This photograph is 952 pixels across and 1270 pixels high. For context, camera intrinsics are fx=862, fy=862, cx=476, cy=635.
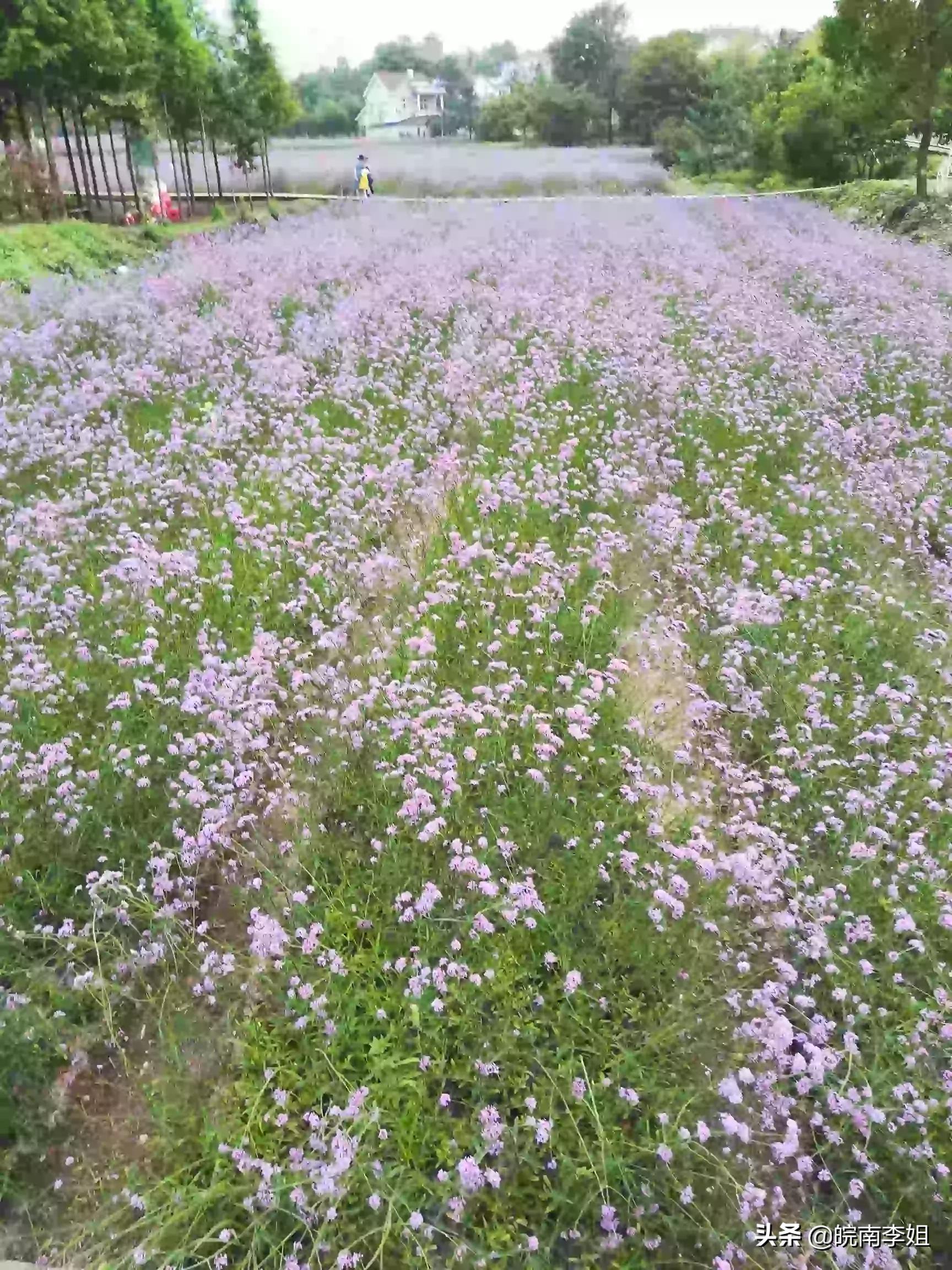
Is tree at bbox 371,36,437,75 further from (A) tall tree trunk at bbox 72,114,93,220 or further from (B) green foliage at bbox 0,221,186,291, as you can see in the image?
(B) green foliage at bbox 0,221,186,291

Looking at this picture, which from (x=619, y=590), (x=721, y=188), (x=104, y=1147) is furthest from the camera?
(x=721, y=188)

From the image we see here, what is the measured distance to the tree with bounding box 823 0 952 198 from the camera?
18.0 m

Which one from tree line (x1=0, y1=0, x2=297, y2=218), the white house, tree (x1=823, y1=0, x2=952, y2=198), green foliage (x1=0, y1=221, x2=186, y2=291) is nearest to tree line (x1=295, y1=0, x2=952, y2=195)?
tree (x1=823, y1=0, x2=952, y2=198)

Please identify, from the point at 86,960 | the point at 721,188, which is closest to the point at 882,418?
the point at 86,960

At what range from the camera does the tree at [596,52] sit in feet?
119

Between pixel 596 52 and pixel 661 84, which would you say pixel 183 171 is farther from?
pixel 661 84

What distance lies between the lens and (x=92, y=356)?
8.05 metres

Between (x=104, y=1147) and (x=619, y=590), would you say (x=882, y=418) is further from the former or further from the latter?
(x=104, y=1147)

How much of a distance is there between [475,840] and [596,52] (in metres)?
41.9

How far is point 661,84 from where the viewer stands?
3644 centimetres

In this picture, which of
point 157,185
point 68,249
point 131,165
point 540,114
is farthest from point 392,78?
point 68,249

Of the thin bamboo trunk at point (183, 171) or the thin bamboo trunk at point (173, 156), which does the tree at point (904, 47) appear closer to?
the thin bamboo trunk at point (173, 156)

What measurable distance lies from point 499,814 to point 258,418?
4.35m

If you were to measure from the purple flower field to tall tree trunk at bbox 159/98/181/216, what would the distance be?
62.6 ft
